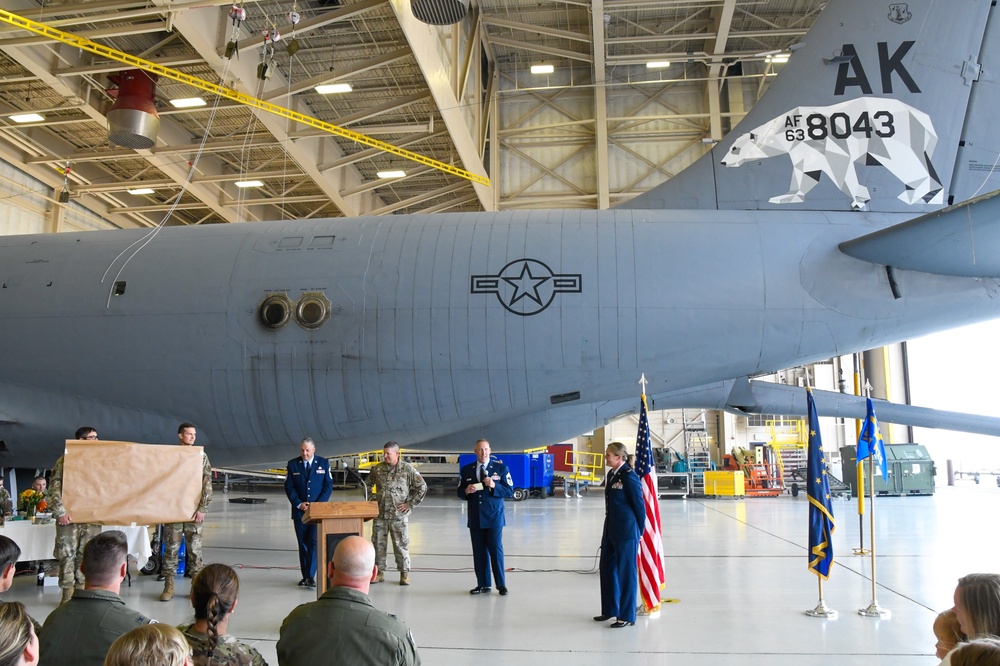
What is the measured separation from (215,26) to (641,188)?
15.2m

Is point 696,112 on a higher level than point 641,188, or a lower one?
higher

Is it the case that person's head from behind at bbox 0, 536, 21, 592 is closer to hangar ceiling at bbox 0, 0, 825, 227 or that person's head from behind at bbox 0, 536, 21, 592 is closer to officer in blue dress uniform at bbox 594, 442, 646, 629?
officer in blue dress uniform at bbox 594, 442, 646, 629

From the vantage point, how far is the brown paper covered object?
6.83 metres

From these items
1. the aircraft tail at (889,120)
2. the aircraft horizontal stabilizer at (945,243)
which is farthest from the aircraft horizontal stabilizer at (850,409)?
the aircraft horizontal stabilizer at (945,243)

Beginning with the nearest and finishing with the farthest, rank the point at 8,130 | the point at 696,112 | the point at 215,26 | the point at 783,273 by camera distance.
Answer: the point at 783,273
the point at 215,26
the point at 8,130
the point at 696,112

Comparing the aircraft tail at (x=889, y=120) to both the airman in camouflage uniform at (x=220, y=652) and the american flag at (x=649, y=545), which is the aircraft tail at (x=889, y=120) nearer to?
the american flag at (x=649, y=545)

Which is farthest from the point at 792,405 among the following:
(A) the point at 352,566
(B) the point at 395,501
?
(A) the point at 352,566

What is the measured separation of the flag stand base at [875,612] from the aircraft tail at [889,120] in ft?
14.7

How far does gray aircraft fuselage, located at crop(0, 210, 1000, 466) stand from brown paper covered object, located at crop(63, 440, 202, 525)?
1.87 meters

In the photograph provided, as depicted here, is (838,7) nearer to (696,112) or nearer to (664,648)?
(664,648)

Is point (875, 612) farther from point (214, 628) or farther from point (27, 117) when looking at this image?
point (27, 117)

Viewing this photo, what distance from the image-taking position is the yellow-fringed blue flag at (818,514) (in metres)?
6.42

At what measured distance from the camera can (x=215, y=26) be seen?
53.6ft

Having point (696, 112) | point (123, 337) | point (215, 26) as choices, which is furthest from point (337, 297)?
point (696, 112)
